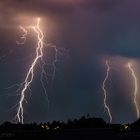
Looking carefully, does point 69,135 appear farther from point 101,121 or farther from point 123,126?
point 101,121

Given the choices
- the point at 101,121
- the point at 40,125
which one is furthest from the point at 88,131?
the point at 101,121

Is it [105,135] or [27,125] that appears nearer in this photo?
[105,135]

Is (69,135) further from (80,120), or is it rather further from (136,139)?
(80,120)

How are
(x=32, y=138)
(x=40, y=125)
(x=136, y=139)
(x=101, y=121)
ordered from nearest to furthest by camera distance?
(x=32, y=138) < (x=136, y=139) < (x=40, y=125) < (x=101, y=121)

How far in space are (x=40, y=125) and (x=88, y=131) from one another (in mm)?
44830

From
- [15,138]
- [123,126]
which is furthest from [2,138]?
[123,126]

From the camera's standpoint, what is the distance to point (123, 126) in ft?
415

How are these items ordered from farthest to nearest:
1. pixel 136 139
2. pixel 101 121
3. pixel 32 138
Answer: pixel 101 121
pixel 136 139
pixel 32 138

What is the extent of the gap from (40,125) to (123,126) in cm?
1904

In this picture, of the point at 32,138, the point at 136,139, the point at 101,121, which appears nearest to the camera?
the point at 32,138

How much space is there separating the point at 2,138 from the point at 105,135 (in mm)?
14960

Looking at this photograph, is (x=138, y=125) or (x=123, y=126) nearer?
(x=123, y=126)

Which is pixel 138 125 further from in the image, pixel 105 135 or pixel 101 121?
pixel 105 135

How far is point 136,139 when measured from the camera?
269 ft
